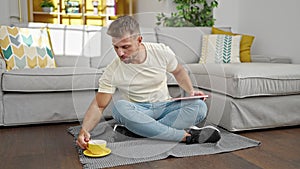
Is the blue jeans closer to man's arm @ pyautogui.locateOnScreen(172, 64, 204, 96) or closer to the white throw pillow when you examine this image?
man's arm @ pyautogui.locateOnScreen(172, 64, 204, 96)

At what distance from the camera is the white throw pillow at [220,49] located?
266cm

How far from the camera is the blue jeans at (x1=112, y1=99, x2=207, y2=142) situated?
5.45 feet

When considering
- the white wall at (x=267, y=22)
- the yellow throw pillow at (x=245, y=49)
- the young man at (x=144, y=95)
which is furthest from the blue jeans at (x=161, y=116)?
the yellow throw pillow at (x=245, y=49)

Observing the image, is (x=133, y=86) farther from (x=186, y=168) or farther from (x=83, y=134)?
(x=186, y=168)

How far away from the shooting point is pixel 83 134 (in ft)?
4.82

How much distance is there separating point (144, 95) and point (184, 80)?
0.21 metres

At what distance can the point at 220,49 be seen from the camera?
2691 millimetres

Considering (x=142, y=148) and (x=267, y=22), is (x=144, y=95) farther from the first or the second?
(x=267, y=22)

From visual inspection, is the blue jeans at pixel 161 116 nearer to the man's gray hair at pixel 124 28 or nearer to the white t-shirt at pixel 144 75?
the white t-shirt at pixel 144 75

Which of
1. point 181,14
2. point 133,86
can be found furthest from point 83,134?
point 181,14

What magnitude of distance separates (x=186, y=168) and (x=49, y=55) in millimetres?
1497

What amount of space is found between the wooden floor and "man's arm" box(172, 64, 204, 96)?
31 cm

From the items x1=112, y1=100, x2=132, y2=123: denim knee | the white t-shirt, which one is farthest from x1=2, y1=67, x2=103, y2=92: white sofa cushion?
the white t-shirt

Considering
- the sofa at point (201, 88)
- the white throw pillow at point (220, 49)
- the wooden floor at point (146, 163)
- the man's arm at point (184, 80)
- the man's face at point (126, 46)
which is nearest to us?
the man's face at point (126, 46)
